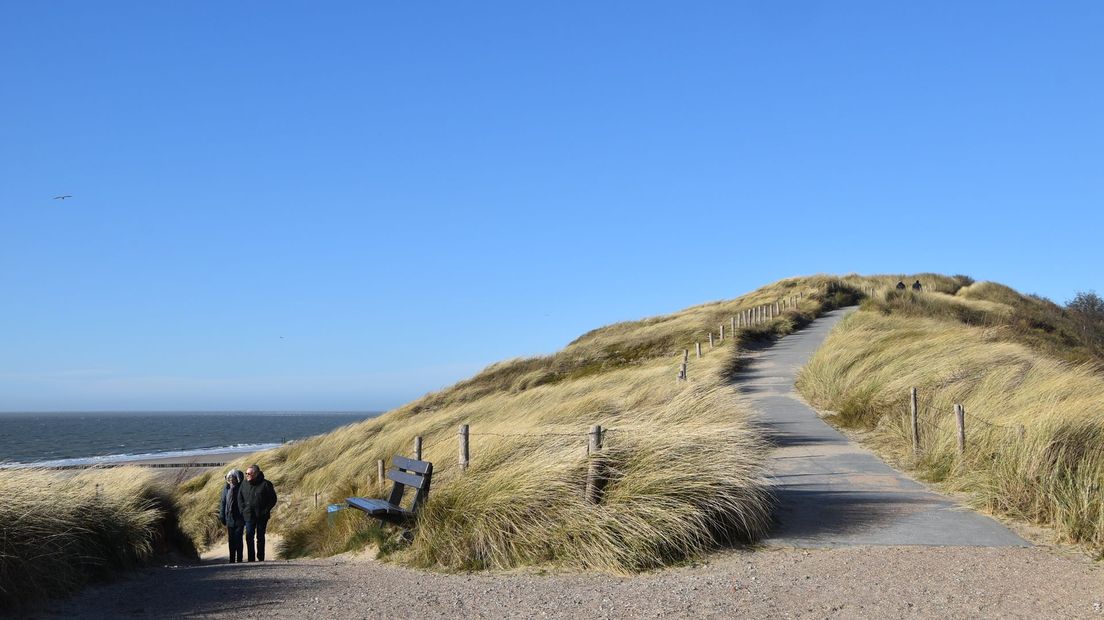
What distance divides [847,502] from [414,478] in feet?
15.9

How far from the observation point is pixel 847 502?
1040 cm

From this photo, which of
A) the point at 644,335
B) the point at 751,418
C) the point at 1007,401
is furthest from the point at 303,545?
the point at 644,335

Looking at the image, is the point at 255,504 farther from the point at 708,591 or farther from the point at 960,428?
the point at 960,428

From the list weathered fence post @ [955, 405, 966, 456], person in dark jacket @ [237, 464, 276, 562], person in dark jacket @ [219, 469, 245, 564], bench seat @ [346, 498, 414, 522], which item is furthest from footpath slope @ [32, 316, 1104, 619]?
person in dark jacket @ [219, 469, 245, 564]

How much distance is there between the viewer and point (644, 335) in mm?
38250

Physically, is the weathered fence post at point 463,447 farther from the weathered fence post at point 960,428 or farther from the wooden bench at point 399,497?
the weathered fence post at point 960,428

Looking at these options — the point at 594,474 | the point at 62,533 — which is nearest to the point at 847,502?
the point at 594,474

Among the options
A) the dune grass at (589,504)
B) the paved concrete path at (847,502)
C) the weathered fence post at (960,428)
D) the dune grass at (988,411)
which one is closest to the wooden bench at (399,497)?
the dune grass at (589,504)

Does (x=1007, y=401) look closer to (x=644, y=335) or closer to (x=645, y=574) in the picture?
(x=645, y=574)

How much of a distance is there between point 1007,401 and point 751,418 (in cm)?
359

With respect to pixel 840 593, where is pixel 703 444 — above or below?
above

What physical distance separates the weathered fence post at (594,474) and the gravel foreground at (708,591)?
1.15 metres

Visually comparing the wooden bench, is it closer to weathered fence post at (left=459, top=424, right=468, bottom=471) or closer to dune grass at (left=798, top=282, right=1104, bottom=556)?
weathered fence post at (left=459, top=424, right=468, bottom=471)

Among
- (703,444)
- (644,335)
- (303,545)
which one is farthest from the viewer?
(644,335)
